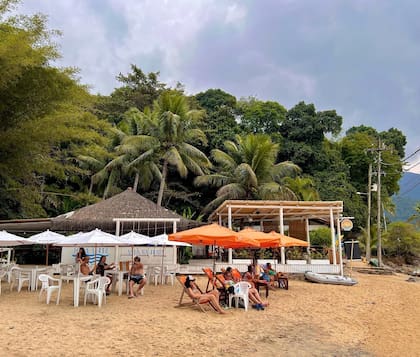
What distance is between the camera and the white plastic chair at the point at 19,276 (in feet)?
35.0

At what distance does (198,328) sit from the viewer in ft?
22.4

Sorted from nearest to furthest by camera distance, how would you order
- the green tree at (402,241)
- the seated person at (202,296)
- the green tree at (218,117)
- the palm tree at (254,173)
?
the seated person at (202,296) → the palm tree at (254,173) → the green tree at (402,241) → the green tree at (218,117)

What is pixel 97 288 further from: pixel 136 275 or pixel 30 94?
pixel 30 94

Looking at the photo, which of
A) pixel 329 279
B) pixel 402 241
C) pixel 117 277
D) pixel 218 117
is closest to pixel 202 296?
pixel 117 277

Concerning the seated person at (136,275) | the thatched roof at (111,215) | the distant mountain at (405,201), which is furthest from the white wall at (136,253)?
the distant mountain at (405,201)

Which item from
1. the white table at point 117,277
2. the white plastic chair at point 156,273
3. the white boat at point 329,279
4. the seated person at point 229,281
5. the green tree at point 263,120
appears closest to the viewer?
the seated person at point 229,281

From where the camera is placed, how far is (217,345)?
19.4ft

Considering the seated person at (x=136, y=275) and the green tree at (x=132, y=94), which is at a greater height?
the green tree at (x=132, y=94)

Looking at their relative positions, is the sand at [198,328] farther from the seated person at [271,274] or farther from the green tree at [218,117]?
the green tree at [218,117]

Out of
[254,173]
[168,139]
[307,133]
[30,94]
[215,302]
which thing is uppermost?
[307,133]

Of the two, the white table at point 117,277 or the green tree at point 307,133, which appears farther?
the green tree at point 307,133

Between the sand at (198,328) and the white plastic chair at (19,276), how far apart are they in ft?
1.20

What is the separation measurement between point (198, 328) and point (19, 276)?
6.51 m

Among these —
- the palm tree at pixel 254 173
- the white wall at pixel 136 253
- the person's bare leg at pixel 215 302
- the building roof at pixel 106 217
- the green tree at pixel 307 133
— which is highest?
the green tree at pixel 307 133
